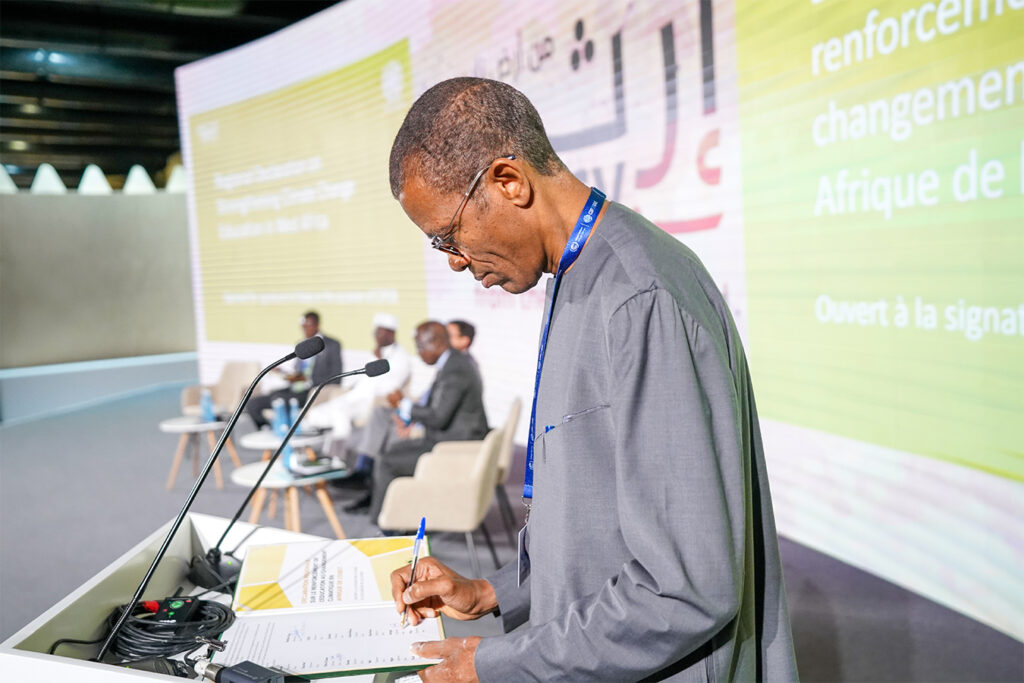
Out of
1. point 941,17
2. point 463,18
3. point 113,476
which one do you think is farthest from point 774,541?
point 113,476

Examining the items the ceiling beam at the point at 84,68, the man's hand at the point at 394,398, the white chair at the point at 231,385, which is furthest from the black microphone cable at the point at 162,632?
the ceiling beam at the point at 84,68

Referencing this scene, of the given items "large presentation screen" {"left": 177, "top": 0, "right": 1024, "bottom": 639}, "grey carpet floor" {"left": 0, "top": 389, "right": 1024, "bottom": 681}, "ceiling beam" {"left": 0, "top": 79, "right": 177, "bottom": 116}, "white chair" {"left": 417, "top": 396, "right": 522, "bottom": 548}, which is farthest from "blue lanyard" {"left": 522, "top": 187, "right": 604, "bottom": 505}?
"ceiling beam" {"left": 0, "top": 79, "right": 177, "bottom": 116}

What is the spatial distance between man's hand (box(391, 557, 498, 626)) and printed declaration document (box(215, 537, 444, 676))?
38 millimetres

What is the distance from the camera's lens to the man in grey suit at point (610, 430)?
900 mm

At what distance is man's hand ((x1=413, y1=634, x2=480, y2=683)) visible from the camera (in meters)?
1.05

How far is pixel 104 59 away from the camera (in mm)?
11312

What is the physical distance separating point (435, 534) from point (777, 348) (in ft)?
7.46

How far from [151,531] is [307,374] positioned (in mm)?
2103

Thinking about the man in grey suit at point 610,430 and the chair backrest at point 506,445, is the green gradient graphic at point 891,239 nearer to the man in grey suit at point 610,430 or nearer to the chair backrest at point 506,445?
the chair backrest at point 506,445

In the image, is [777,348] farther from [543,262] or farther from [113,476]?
[113,476]

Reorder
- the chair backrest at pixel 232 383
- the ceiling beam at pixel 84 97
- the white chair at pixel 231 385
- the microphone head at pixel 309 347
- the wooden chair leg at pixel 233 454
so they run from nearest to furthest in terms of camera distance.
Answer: the microphone head at pixel 309 347 → the wooden chair leg at pixel 233 454 → the white chair at pixel 231 385 → the chair backrest at pixel 232 383 → the ceiling beam at pixel 84 97

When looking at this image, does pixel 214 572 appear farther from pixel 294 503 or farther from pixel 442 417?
pixel 442 417

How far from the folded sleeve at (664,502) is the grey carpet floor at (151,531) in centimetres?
98

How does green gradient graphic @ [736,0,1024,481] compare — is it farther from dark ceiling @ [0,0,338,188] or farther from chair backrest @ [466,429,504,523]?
dark ceiling @ [0,0,338,188]
